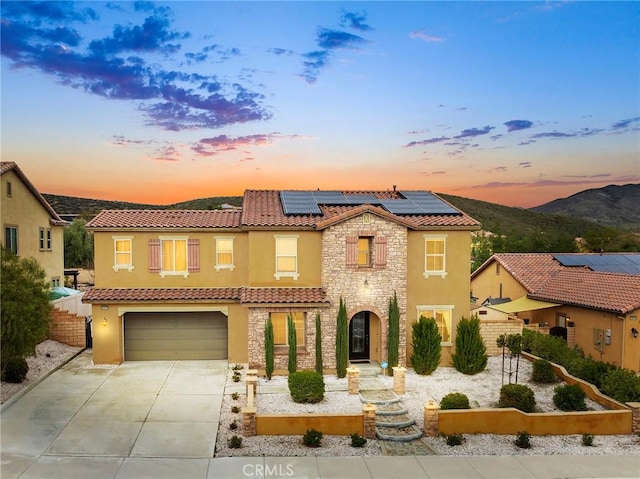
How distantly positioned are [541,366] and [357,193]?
1142 cm

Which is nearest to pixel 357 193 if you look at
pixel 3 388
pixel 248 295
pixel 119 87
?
pixel 248 295

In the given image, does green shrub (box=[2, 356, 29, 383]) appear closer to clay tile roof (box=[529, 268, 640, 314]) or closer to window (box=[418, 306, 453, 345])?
window (box=[418, 306, 453, 345])

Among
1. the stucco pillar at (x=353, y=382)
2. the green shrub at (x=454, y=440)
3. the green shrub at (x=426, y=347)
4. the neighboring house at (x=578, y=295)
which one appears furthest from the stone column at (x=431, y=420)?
the neighboring house at (x=578, y=295)

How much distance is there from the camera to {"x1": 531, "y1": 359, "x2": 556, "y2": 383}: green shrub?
1900 centimetres

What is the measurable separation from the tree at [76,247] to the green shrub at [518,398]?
4956 centimetres

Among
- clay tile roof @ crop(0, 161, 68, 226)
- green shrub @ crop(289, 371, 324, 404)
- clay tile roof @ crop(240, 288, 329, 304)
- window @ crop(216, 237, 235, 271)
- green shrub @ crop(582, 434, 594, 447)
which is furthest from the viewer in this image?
clay tile roof @ crop(0, 161, 68, 226)

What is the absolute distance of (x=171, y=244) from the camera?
21688mm

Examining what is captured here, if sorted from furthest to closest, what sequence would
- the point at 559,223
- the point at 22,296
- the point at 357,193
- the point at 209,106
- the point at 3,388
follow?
the point at 559,223, the point at 209,106, the point at 357,193, the point at 3,388, the point at 22,296

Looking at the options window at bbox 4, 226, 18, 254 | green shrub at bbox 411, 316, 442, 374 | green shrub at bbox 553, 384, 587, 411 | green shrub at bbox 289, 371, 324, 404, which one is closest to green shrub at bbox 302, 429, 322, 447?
green shrub at bbox 289, 371, 324, 404

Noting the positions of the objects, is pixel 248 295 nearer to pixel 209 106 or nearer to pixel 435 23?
pixel 209 106

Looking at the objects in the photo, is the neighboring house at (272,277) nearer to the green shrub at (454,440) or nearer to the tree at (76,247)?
the green shrub at (454,440)

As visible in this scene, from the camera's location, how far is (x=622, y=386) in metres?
16.2

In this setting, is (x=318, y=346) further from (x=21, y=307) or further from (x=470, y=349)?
(x=21, y=307)

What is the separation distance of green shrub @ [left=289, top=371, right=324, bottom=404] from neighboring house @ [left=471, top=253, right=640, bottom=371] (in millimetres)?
13765
